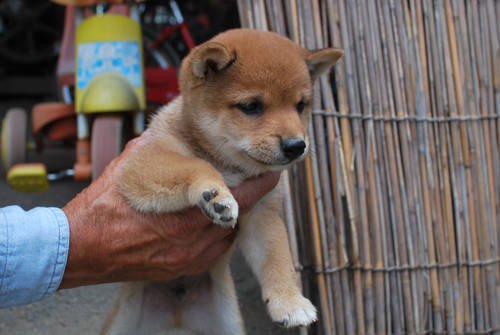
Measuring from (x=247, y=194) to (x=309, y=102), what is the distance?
634mm

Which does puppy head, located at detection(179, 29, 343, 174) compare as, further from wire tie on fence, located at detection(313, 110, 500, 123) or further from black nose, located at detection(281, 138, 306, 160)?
wire tie on fence, located at detection(313, 110, 500, 123)

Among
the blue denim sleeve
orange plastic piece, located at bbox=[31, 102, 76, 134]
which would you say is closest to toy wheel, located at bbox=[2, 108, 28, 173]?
orange plastic piece, located at bbox=[31, 102, 76, 134]

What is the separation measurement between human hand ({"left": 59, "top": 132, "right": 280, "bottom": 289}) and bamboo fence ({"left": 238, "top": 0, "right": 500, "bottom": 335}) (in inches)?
29.9

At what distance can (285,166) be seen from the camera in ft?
6.54

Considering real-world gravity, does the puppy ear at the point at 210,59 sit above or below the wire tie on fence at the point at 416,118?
above

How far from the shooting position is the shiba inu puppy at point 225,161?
1886mm

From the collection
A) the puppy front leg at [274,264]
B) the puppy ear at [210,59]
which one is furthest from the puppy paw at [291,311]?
the puppy ear at [210,59]

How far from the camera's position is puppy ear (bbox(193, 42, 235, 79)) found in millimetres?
1930

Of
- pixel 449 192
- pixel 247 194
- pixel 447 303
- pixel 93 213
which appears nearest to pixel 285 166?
pixel 247 194

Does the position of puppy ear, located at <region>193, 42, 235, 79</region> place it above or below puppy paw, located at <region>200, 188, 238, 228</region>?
above

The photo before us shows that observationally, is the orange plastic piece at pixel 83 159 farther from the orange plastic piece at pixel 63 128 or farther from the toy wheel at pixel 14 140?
the toy wheel at pixel 14 140

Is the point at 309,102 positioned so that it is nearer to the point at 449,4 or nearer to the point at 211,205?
the point at 211,205

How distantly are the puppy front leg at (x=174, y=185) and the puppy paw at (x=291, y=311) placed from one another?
59 centimetres

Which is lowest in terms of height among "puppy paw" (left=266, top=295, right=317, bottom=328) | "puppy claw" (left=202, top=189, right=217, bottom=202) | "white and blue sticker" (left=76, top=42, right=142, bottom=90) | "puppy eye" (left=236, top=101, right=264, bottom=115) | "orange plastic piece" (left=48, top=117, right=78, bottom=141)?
"puppy paw" (left=266, top=295, right=317, bottom=328)
